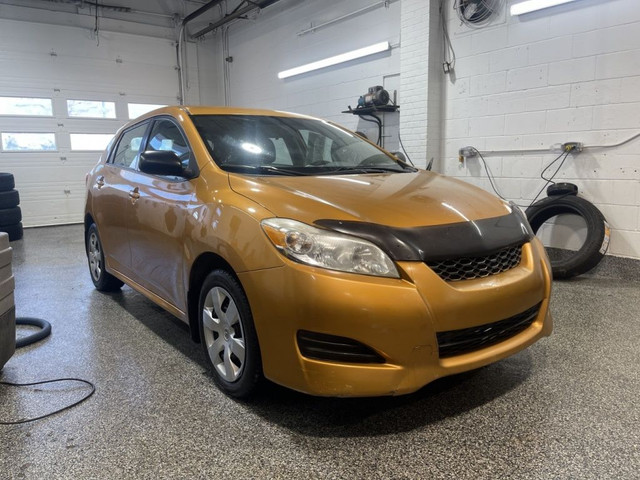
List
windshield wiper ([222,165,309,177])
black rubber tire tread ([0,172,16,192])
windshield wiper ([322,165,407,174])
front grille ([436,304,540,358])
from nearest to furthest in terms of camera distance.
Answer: front grille ([436,304,540,358])
windshield wiper ([222,165,309,177])
windshield wiper ([322,165,407,174])
black rubber tire tread ([0,172,16,192])

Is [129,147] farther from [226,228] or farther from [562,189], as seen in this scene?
[562,189]

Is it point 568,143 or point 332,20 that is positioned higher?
point 332,20

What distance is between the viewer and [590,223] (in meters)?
4.30

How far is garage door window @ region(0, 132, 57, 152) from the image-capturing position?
844 centimetres

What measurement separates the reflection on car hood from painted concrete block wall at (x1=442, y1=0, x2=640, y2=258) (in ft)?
9.50

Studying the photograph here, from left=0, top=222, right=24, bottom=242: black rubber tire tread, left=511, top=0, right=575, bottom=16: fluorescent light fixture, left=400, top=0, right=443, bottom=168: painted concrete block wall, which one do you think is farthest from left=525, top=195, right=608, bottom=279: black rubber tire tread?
left=0, top=222, right=24, bottom=242: black rubber tire tread

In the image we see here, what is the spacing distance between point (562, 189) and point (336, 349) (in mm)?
3822

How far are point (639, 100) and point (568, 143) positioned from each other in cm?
66

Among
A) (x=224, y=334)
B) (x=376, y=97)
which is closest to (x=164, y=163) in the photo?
(x=224, y=334)

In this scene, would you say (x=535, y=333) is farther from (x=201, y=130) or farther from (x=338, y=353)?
(x=201, y=130)

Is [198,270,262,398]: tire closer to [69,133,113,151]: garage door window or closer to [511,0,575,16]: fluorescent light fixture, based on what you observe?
[511,0,575,16]: fluorescent light fixture

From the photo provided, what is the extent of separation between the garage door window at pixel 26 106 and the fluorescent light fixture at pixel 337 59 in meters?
4.38

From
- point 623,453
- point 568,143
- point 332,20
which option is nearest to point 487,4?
point 568,143

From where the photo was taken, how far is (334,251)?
5.44 ft
